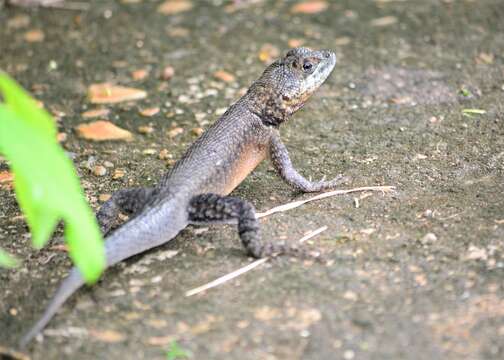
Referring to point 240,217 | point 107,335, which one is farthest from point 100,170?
point 107,335

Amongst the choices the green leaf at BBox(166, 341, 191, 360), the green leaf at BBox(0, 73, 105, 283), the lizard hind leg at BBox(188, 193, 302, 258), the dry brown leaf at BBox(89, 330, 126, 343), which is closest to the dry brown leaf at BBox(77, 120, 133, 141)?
the lizard hind leg at BBox(188, 193, 302, 258)

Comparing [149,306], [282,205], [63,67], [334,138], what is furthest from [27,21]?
[149,306]

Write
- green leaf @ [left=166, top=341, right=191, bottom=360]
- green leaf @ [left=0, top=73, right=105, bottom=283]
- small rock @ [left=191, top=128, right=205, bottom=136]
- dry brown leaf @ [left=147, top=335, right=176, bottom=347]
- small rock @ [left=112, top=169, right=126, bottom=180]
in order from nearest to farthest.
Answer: green leaf @ [left=0, top=73, right=105, bottom=283]
green leaf @ [left=166, top=341, right=191, bottom=360]
dry brown leaf @ [left=147, top=335, right=176, bottom=347]
small rock @ [left=112, top=169, right=126, bottom=180]
small rock @ [left=191, top=128, right=205, bottom=136]

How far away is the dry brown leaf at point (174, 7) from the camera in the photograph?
9383 millimetres

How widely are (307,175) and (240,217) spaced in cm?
125

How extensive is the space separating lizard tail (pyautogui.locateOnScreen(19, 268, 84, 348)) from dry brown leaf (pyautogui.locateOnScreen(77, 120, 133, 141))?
2.73 metres

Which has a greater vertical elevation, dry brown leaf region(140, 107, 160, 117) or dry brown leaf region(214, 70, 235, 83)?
dry brown leaf region(140, 107, 160, 117)

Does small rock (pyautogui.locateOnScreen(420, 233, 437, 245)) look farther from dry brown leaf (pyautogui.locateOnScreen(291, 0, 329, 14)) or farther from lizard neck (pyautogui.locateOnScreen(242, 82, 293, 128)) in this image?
dry brown leaf (pyautogui.locateOnScreen(291, 0, 329, 14))

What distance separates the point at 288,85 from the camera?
233 inches

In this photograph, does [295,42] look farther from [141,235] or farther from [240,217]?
[141,235]

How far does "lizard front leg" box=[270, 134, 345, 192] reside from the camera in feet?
18.5

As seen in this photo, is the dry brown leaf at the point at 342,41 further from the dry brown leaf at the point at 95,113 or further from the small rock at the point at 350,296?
the small rock at the point at 350,296

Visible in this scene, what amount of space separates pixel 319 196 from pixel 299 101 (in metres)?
0.86

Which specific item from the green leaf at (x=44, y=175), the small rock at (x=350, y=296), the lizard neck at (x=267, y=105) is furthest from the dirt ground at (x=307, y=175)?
the green leaf at (x=44, y=175)
